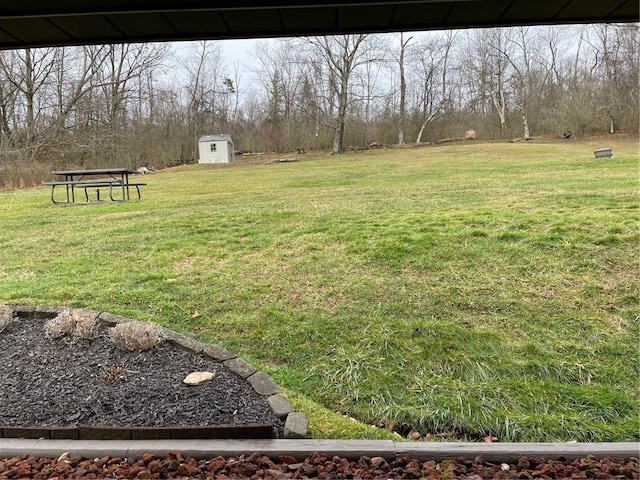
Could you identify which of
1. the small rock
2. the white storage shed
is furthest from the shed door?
the small rock

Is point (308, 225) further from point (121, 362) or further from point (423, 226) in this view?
point (121, 362)

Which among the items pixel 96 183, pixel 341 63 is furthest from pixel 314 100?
pixel 96 183

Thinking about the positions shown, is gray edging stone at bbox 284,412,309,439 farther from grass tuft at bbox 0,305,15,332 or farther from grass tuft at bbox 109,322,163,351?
grass tuft at bbox 0,305,15,332

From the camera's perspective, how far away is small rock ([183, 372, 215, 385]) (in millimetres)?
2291

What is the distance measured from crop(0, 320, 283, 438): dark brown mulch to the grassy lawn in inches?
13.4

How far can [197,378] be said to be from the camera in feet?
7.64

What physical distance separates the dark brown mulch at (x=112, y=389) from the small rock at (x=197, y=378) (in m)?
0.03

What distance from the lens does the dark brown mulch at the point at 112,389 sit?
2.02 m

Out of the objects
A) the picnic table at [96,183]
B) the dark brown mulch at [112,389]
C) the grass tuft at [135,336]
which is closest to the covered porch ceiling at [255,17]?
the grass tuft at [135,336]

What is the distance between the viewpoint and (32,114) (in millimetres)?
21891

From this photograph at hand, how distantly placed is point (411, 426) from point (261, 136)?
98.4 feet

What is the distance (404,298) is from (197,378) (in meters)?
1.70

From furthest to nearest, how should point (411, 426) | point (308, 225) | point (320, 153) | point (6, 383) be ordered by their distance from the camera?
point (320, 153) → point (308, 225) → point (6, 383) → point (411, 426)

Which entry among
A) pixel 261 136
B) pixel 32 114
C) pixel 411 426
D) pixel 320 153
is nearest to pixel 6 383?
pixel 411 426
